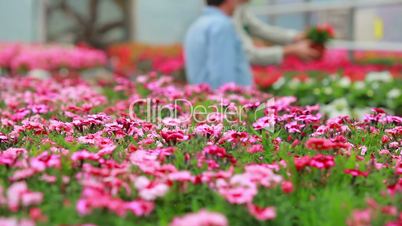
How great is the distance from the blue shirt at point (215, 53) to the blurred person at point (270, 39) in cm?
39

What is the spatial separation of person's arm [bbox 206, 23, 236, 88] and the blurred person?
1.57ft

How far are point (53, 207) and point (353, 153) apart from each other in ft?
4.15

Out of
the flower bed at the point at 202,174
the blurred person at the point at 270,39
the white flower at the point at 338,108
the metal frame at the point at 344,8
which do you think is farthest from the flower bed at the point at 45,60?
the flower bed at the point at 202,174

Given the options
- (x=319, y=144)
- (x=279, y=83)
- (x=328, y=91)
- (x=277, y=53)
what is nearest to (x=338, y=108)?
(x=328, y=91)

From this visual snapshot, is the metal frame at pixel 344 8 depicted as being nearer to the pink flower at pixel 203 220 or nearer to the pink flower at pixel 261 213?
the pink flower at pixel 261 213

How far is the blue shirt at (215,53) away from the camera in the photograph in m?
6.52

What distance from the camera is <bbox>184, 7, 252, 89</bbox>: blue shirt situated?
6520 mm

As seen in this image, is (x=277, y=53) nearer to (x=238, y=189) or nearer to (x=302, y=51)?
(x=302, y=51)

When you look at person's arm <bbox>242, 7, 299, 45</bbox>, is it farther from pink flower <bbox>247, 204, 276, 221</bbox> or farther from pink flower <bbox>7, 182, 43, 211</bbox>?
pink flower <bbox>7, 182, 43, 211</bbox>

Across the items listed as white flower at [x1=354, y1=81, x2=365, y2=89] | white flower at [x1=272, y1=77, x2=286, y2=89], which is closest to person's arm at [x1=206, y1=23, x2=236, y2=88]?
white flower at [x1=354, y1=81, x2=365, y2=89]

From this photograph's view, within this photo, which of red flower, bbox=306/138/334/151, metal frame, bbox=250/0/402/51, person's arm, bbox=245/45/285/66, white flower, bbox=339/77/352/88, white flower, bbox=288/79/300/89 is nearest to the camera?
red flower, bbox=306/138/334/151

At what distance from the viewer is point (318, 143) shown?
8.94ft

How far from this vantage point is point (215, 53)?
652 cm

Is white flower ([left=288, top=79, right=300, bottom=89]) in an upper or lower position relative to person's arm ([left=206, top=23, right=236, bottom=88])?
lower
